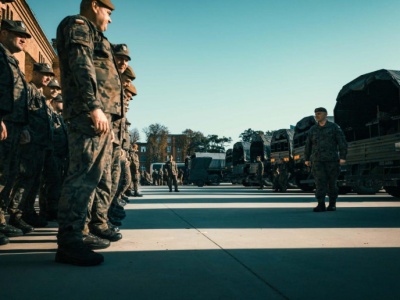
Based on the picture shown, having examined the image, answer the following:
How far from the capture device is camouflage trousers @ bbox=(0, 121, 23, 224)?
3908 mm

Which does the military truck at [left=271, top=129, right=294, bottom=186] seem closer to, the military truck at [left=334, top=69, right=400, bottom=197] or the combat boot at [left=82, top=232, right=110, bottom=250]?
the military truck at [left=334, top=69, right=400, bottom=197]

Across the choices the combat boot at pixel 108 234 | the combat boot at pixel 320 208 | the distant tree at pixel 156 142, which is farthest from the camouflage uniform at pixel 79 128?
the distant tree at pixel 156 142

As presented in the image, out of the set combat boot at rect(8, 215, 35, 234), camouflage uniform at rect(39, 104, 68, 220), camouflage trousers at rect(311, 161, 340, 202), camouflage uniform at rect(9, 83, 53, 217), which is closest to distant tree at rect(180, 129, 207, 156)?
camouflage trousers at rect(311, 161, 340, 202)

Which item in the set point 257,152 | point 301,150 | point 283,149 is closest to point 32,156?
point 301,150

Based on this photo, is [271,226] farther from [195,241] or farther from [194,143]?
[194,143]

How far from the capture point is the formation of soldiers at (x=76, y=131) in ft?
9.31

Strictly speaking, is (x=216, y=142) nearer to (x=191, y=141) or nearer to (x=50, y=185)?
(x=191, y=141)

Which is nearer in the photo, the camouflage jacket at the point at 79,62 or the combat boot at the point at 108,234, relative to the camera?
the camouflage jacket at the point at 79,62

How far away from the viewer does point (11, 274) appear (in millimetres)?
2391

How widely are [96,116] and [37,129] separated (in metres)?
2.50

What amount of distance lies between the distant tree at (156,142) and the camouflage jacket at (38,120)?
65495mm

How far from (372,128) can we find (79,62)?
1100 centimetres

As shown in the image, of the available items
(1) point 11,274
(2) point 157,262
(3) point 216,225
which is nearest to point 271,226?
(3) point 216,225

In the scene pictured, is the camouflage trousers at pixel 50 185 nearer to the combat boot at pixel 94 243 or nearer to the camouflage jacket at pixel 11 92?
the camouflage jacket at pixel 11 92
